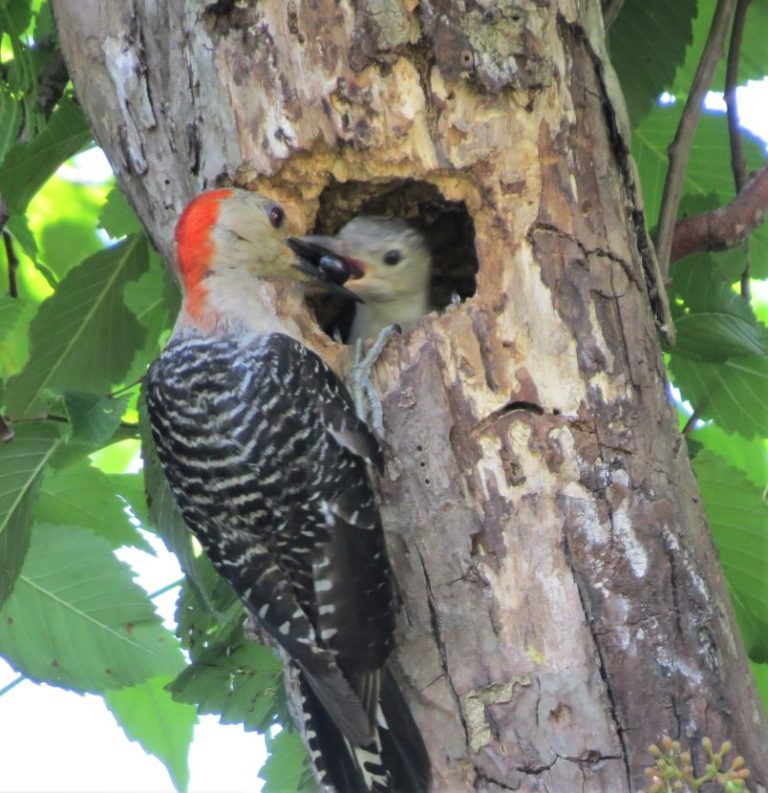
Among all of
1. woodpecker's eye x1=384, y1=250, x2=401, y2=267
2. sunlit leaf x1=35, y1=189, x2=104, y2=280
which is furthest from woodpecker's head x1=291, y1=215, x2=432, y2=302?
sunlit leaf x1=35, y1=189, x2=104, y2=280

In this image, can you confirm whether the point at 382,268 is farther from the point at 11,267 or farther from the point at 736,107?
the point at 11,267

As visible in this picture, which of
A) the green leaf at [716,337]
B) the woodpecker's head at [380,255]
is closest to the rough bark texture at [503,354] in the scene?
the woodpecker's head at [380,255]

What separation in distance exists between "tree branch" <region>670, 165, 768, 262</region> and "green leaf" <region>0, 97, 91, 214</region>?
5.86 feet

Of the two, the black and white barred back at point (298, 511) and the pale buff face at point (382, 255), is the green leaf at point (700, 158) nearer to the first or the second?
the pale buff face at point (382, 255)

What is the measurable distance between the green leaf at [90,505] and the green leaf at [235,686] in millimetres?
521

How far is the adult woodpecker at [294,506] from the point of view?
10.8ft

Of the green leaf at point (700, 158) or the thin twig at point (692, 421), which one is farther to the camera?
the green leaf at point (700, 158)

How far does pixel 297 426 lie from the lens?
3.59 meters

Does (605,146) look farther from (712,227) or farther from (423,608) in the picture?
(423,608)

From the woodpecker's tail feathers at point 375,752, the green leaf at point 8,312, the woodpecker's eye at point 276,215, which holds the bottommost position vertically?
the woodpecker's tail feathers at point 375,752

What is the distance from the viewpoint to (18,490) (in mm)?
3715

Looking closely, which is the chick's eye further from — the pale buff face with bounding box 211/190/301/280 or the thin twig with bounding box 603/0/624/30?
the thin twig with bounding box 603/0/624/30

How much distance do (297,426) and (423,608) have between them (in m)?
0.65

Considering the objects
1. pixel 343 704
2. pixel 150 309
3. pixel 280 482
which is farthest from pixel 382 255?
pixel 343 704
